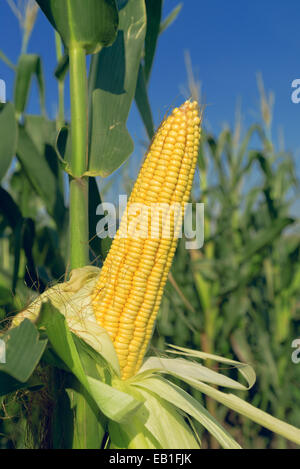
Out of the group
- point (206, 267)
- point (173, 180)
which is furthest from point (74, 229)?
point (206, 267)

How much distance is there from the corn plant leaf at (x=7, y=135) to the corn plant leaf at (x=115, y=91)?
1.07 ft

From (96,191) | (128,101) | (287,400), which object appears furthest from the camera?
(287,400)

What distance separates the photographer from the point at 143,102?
3.83ft

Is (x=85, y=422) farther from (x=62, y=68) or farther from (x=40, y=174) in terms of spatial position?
(x=62, y=68)

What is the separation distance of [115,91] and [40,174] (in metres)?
0.60

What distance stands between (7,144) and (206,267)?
1486 mm

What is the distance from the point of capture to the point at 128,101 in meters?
0.96

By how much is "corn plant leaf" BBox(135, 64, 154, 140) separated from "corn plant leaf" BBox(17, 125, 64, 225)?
0.49 m

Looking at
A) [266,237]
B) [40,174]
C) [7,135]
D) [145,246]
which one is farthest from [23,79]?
[266,237]

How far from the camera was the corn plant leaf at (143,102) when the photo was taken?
1.14 metres

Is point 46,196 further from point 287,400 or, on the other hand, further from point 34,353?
point 287,400

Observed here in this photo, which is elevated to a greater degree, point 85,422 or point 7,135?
point 7,135

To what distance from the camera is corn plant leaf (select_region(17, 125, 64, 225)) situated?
1.43 meters

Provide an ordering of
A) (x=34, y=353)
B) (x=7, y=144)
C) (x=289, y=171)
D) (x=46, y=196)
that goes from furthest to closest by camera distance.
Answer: (x=289, y=171), (x=46, y=196), (x=7, y=144), (x=34, y=353)
